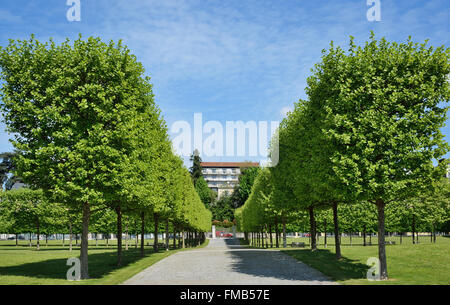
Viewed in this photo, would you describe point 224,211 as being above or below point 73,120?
below

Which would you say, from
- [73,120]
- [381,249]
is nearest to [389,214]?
[381,249]

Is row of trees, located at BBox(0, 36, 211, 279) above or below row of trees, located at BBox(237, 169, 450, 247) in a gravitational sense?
above

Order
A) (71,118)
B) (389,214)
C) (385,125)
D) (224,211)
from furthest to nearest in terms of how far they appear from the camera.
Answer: (224,211)
(389,214)
(71,118)
(385,125)

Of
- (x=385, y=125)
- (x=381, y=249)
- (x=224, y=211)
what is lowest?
(x=224, y=211)

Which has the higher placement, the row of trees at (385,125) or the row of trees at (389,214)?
the row of trees at (385,125)

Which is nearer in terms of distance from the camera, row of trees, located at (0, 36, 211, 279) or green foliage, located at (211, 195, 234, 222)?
row of trees, located at (0, 36, 211, 279)

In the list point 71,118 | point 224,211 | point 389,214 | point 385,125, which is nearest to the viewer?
point 385,125

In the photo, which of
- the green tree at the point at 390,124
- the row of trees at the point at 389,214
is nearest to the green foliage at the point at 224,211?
the row of trees at the point at 389,214

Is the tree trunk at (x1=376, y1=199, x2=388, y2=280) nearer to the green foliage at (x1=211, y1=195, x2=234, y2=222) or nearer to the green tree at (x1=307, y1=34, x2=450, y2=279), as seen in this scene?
the green tree at (x1=307, y1=34, x2=450, y2=279)

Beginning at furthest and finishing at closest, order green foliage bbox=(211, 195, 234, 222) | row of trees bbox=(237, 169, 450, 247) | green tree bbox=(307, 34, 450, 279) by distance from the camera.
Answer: green foliage bbox=(211, 195, 234, 222), row of trees bbox=(237, 169, 450, 247), green tree bbox=(307, 34, 450, 279)

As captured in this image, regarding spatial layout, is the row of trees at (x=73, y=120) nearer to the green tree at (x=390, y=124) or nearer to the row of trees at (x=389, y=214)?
the green tree at (x=390, y=124)

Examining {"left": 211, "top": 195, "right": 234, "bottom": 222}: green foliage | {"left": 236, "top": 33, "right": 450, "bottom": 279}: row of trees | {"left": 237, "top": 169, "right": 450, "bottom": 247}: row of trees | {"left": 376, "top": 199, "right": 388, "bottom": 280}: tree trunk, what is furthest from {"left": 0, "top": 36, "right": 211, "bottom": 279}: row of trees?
{"left": 211, "top": 195, "right": 234, "bottom": 222}: green foliage

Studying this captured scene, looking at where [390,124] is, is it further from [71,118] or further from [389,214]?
[389,214]
